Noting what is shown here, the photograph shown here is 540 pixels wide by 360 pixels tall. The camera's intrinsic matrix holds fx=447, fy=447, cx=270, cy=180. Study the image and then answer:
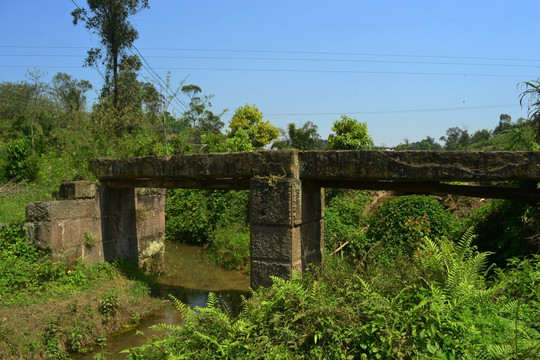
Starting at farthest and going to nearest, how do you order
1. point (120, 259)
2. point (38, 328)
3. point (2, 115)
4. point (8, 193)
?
point (2, 115) < point (8, 193) < point (120, 259) < point (38, 328)

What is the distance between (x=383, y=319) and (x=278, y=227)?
243 centimetres

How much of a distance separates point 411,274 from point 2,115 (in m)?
34.1

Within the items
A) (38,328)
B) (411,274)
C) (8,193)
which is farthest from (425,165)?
(8,193)

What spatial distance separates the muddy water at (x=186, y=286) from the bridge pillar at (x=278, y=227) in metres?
1.47

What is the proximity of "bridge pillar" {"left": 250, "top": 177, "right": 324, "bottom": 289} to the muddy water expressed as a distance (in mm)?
1475

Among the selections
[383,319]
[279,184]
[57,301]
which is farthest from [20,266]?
[383,319]

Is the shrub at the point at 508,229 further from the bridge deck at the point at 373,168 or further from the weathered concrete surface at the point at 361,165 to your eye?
the weathered concrete surface at the point at 361,165

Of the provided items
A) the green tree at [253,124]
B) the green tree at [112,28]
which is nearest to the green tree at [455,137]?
the green tree at [253,124]

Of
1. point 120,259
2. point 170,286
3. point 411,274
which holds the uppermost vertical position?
point 411,274

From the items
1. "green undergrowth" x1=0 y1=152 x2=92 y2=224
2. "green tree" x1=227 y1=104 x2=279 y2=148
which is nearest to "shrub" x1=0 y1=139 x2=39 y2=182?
"green undergrowth" x1=0 y1=152 x2=92 y2=224

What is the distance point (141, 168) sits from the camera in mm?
7586

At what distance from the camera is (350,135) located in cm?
1628

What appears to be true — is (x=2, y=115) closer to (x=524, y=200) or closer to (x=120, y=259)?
(x=120, y=259)

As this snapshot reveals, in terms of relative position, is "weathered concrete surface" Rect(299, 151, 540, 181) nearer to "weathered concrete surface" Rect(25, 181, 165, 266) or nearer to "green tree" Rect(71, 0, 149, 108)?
"weathered concrete surface" Rect(25, 181, 165, 266)
